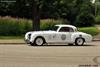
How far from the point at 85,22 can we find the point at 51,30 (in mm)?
40802

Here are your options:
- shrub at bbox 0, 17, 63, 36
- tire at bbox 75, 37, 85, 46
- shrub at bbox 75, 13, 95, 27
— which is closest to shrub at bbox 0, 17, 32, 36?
shrub at bbox 0, 17, 63, 36

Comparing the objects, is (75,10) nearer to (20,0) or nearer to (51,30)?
(20,0)

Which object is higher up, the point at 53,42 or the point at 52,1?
the point at 52,1

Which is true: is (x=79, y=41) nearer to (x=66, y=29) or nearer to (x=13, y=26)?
(x=66, y=29)

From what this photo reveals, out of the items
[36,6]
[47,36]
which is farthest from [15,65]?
[36,6]

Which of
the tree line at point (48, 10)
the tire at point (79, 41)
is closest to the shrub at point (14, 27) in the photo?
the tree line at point (48, 10)

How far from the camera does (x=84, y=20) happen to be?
68750mm

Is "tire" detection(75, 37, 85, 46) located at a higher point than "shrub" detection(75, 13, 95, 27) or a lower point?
lower

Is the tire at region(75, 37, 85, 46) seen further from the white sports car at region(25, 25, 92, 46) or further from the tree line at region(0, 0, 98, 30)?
the tree line at region(0, 0, 98, 30)

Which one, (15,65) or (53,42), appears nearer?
(15,65)

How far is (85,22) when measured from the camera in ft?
230

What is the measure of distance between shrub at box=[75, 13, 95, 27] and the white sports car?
1517 inches

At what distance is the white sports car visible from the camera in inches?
1141

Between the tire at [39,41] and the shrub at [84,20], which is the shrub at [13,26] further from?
the shrub at [84,20]
